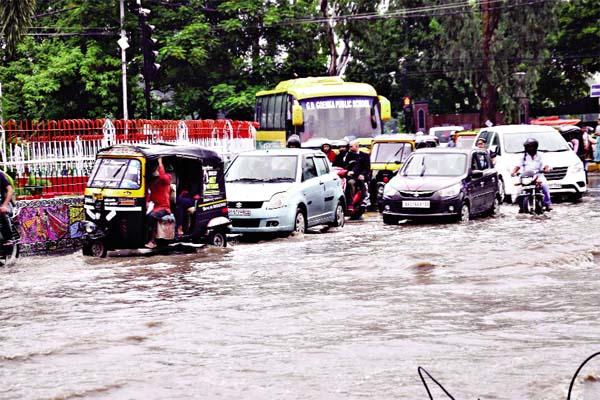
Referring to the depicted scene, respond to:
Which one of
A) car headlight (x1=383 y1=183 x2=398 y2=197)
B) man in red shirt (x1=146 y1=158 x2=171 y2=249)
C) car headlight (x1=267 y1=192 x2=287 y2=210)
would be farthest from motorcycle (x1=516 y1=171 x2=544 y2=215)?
man in red shirt (x1=146 y1=158 x2=171 y2=249)

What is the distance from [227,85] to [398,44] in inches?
983

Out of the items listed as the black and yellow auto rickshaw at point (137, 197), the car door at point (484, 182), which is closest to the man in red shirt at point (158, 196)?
the black and yellow auto rickshaw at point (137, 197)

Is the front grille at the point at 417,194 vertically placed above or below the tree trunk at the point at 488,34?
below

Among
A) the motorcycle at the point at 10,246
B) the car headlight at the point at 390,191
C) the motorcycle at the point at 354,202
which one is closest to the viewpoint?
the motorcycle at the point at 10,246

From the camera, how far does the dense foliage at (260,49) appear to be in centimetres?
4422

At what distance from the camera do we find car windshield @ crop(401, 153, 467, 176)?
2386cm

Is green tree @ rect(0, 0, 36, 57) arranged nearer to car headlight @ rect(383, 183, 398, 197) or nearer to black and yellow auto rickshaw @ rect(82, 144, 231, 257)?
black and yellow auto rickshaw @ rect(82, 144, 231, 257)

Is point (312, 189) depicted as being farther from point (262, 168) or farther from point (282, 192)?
point (282, 192)

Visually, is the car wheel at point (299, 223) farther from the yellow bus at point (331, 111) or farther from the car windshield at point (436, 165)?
the yellow bus at point (331, 111)

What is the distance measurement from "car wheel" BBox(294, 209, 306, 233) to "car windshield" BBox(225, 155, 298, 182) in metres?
0.65

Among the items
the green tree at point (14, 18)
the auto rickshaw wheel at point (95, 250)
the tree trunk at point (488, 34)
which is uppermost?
the tree trunk at point (488, 34)

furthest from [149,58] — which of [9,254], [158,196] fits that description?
[9,254]

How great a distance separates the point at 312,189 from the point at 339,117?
14824mm

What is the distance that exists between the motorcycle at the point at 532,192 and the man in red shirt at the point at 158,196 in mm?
9551
